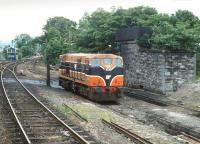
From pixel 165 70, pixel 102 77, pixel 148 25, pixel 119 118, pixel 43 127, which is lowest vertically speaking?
pixel 119 118

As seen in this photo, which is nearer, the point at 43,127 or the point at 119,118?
the point at 43,127

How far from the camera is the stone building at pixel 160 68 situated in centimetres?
3055

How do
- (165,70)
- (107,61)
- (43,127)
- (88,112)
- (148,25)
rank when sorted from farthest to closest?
(148,25), (165,70), (107,61), (88,112), (43,127)

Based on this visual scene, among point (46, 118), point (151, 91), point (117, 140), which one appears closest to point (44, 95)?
point (151, 91)

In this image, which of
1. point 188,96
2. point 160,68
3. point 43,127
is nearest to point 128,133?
point 43,127

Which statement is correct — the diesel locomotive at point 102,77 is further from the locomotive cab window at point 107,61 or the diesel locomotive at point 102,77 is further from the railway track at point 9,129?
the railway track at point 9,129

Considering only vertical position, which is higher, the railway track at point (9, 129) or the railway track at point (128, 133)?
the railway track at point (9, 129)

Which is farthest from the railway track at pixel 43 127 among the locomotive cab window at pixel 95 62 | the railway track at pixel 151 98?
the railway track at pixel 151 98

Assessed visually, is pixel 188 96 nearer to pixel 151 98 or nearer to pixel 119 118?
pixel 151 98

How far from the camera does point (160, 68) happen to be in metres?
30.9

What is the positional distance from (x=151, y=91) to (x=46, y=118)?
45.6 feet

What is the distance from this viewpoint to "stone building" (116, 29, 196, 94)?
100ft

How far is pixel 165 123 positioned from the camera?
2027cm

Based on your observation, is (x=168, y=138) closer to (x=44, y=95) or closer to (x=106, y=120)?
(x=106, y=120)
